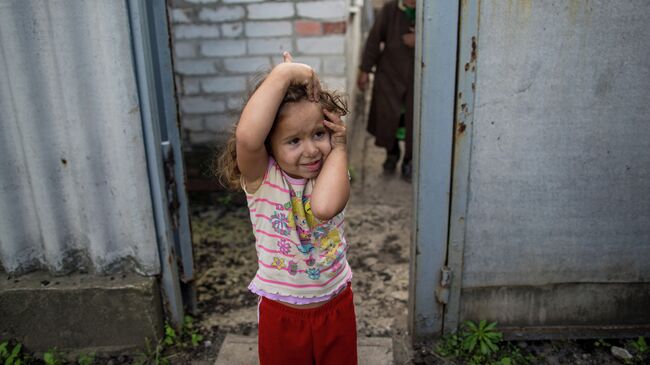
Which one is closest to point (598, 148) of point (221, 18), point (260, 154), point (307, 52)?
point (260, 154)

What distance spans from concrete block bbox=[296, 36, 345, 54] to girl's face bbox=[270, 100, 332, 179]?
10.7 ft

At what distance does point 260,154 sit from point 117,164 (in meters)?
1.16

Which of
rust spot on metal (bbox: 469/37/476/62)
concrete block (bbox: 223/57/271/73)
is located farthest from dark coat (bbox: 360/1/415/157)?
rust spot on metal (bbox: 469/37/476/62)

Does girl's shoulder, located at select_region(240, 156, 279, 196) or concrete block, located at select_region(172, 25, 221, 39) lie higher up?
concrete block, located at select_region(172, 25, 221, 39)

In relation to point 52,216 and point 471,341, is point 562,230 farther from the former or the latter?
point 52,216

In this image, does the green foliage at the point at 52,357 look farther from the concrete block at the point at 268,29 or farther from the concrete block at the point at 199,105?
the concrete block at the point at 268,29

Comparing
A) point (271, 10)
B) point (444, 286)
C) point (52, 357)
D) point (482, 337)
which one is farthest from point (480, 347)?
point (271, 10)

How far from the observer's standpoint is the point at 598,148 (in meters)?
2.51

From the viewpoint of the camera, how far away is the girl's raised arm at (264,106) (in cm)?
167

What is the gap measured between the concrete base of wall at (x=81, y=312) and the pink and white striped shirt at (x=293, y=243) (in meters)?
1.08

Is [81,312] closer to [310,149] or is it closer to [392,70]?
[310,149]

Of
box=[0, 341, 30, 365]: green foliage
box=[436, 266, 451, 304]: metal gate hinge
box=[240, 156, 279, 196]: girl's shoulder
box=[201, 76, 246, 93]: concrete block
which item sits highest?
box=[240, 156, 279, 196]: girl's shoulder

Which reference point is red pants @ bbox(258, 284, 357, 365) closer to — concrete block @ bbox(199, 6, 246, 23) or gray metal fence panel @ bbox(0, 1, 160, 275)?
gray metal fence panel @ bbox(0, 1, 160, 275)

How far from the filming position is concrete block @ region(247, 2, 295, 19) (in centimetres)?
480
